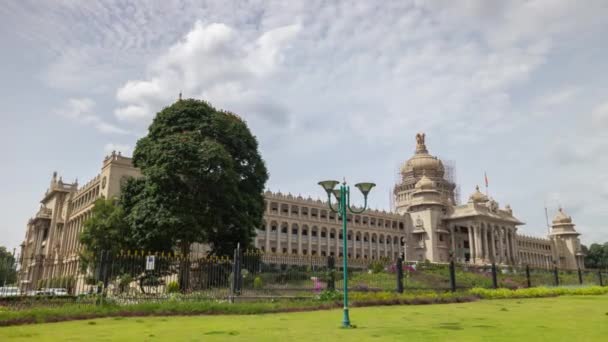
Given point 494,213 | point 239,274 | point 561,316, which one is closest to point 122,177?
point 239,274

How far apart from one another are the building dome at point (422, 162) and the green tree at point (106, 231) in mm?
61227

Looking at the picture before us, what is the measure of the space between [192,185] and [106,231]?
10208 mm

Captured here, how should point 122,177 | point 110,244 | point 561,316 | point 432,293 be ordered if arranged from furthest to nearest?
point 122,177 < point 110,244 < point 432,293 < point 561,316

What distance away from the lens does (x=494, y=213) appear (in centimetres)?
7544

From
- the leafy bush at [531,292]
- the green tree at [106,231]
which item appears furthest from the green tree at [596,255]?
the green tree at [106,231]

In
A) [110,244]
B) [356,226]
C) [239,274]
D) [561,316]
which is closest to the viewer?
[561,316]

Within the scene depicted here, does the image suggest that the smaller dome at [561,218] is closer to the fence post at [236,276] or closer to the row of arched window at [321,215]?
the row of arched window at [321,215]

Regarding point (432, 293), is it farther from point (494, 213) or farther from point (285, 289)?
point (494, 213)

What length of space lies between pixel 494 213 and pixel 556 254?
33.4 meters

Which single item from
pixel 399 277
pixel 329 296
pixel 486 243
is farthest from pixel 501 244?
pixel 329 296

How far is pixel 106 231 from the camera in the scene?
33469 millimetres

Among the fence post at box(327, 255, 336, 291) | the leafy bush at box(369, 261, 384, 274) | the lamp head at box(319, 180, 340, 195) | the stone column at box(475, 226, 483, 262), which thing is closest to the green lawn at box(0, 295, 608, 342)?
the lamp head at box(319, 180, 340, 195)

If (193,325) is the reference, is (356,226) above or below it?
above

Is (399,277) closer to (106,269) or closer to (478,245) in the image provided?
(106,269)
